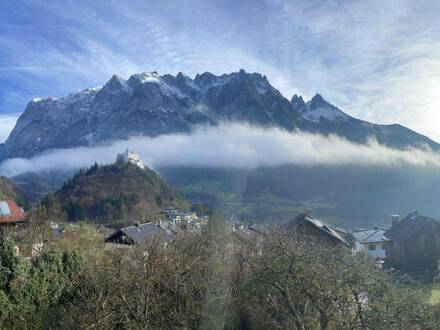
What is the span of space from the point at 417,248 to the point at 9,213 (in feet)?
160

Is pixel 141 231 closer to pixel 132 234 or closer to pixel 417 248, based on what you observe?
pixel 132 234

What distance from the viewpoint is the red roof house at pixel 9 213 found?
136 ft

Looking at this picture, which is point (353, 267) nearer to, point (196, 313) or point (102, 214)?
point (196, 313)

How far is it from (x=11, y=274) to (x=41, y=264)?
2415 millimetres

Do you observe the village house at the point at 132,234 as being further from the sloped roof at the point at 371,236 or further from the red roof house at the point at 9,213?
the sloped roof at the point at 371,236

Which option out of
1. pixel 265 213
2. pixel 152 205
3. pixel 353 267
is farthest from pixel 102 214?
pixel 353 267

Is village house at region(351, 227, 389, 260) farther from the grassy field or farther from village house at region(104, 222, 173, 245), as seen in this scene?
village house at region(104, 222, 173, 245)

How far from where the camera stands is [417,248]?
5094cm

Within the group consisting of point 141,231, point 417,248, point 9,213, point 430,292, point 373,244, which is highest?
point 9,213

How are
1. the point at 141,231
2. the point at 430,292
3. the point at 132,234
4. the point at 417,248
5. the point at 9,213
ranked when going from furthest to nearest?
the point at 141,231
the point at 132,234
the point at 417,248
the point at 9,213
the point at 430,292

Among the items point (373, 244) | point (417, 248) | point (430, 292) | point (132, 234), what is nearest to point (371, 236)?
point (373, 244)

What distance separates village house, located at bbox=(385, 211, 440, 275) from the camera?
49.5 meters

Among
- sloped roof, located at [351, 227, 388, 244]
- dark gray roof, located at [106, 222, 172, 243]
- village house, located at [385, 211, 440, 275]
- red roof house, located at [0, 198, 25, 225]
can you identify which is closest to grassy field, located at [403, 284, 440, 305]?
village house, located at [385, 211, 440, 275]

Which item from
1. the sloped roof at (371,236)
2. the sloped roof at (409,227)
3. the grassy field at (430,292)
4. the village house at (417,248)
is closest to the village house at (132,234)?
the sloped roof at (371,236)
